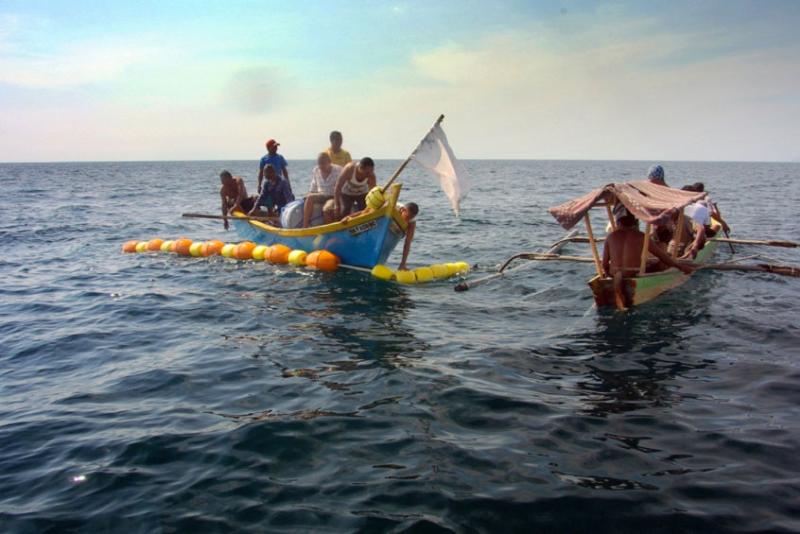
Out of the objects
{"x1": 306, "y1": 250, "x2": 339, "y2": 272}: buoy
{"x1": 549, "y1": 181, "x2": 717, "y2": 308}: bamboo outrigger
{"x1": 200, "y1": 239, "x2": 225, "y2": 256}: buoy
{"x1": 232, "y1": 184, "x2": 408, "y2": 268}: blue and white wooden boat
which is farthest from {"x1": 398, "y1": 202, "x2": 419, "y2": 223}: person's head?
{"x1": 200, "y1": 239, "x2": 225, "y2": 256}: buoy

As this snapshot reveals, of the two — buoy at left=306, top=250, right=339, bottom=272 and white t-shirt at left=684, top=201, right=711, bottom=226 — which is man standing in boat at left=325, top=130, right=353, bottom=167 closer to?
buoy at left=306, top=250, right=339, bottom=272

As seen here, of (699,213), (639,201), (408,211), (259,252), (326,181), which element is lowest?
(259,252)

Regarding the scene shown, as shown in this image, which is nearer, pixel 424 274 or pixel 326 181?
pixel 424 274

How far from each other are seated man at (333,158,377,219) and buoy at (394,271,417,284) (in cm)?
223

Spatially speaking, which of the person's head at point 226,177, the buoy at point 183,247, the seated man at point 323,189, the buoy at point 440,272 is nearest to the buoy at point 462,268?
the buoy at point 440,272

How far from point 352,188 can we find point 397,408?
787cm

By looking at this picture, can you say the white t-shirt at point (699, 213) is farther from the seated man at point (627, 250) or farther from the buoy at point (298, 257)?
the buoy at point (298, 257)

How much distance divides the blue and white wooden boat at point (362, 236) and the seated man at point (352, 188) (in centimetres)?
67

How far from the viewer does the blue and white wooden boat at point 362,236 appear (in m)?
12.2

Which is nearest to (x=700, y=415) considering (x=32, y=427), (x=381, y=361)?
(x=381, y=361)

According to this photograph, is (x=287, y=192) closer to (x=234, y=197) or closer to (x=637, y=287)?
(x=234, y=197)

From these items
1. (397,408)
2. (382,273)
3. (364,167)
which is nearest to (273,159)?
(364,167)

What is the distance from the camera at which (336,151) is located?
574 inches

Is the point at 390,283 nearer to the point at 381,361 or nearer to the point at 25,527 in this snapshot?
the point at 381,361
